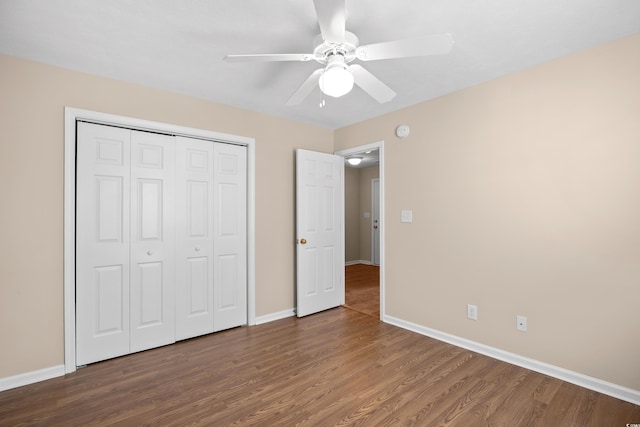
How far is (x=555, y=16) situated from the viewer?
1.80 metres

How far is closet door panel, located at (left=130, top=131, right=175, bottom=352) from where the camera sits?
274cm

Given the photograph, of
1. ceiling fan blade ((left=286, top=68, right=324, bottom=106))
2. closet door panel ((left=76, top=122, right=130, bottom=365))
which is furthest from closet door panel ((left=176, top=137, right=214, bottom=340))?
ceiling fan blade ((left=286, top=68, right=324, bottom=106))

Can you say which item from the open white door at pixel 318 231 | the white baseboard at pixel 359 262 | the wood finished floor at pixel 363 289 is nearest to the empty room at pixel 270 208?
the open white door at pixel 318 231

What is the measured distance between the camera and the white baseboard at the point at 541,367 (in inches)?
79.8

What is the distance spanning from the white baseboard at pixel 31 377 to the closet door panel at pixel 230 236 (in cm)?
125

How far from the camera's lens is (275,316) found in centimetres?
360

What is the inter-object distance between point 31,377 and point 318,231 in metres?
2.81

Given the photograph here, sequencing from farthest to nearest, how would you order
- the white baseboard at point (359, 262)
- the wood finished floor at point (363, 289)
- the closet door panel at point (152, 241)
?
the white baseboard at point (359, 262)
the wood finished floor at point (363, 289)
the closet door panel at point (152, 241)

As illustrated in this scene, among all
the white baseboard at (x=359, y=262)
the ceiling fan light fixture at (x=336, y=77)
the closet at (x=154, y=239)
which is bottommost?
the white baseboard at (x=359, y=262)

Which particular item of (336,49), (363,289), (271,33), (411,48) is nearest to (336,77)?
(336,49)

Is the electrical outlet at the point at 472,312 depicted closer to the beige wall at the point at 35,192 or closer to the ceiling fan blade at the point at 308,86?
the ceiling fan blade at the point at 308,86

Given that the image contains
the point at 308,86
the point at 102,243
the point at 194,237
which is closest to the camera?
the point at 308,86

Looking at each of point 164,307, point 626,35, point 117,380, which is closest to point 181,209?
point 164,307

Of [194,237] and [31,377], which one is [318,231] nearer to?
[194,237]
